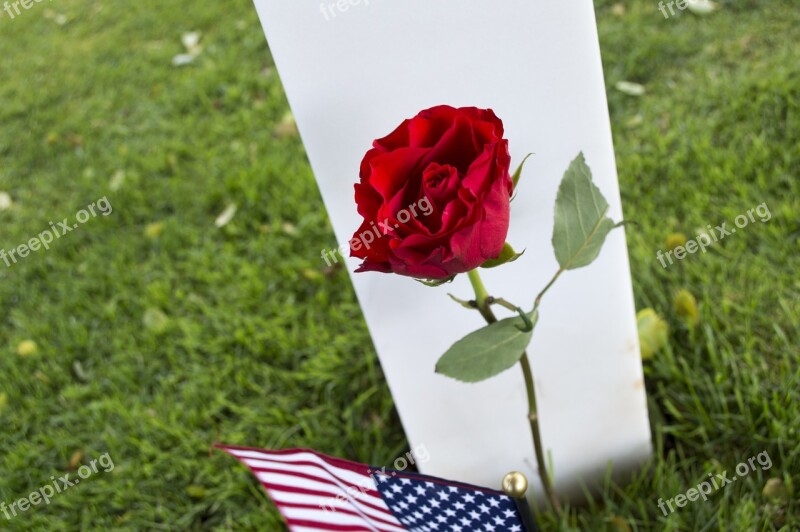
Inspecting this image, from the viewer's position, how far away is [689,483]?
146 centimetres

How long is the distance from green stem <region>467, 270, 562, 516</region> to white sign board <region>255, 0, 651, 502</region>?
0.26ft

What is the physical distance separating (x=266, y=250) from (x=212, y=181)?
0.42 m

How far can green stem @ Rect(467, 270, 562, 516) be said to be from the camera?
3.33 feet

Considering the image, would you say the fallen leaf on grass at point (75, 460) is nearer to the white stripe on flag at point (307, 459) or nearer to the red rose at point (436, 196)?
the white stripe on flag at point (307, 459)

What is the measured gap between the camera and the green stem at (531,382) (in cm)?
101

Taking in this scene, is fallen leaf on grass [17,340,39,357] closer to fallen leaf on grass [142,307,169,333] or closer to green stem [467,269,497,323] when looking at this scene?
fallen leaf on grass [142,307,169,333]

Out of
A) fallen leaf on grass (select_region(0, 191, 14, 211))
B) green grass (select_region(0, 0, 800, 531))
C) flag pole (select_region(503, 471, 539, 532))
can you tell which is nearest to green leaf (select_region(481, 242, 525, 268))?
flag pole (select_region(503, 471, 539, 532))

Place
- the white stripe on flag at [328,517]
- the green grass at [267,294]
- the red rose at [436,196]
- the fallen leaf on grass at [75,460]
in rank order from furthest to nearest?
1. the fallen leaf on grass at [75,460]
2. the green grass at [267,294]
3. the white stripe on flag at [328,517]
4. the red rose at [436,196]

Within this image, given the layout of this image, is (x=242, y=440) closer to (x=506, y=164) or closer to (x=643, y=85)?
(x=506, y=164)

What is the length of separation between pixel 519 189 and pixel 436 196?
1.18 feet

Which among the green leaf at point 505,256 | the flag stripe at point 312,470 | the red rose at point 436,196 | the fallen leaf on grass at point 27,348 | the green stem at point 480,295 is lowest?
the fallen leaf on grass at point 27,348

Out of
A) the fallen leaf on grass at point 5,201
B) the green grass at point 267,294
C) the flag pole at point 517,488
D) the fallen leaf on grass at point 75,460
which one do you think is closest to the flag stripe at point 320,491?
the flag pole at point 517,488

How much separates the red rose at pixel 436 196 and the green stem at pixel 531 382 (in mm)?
169

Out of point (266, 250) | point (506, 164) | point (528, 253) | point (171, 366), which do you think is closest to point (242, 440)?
point (171, 366)
